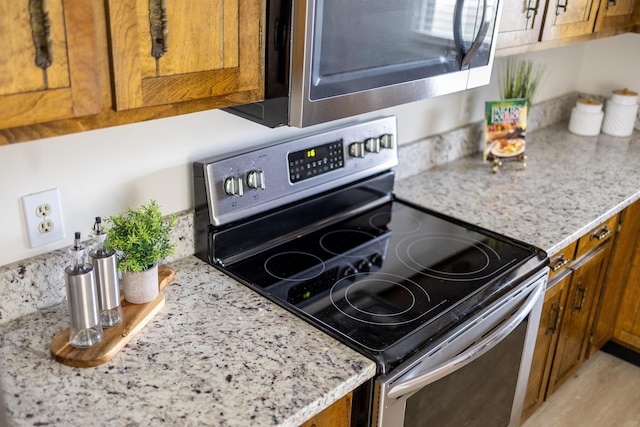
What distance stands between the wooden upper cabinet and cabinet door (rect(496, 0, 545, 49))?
833 millimetres

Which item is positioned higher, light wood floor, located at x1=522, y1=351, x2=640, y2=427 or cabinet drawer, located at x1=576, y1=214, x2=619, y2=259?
cabinet drawer, located at x1=576, y1=214, x2=619, y2=259

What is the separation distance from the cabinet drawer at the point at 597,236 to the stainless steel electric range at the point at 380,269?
1.10 feet

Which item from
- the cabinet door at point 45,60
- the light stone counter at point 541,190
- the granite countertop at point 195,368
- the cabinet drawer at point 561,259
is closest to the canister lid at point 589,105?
the light stone counter at point 541,190

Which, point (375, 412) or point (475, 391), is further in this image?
point (475, 391)

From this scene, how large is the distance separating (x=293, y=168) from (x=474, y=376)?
68 centimetres

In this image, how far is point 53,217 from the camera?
1.26 metres

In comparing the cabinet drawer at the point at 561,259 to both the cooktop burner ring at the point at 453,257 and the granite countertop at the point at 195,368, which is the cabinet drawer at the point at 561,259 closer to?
the granite countertop at the point at 195,368

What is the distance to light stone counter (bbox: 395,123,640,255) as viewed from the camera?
178cm

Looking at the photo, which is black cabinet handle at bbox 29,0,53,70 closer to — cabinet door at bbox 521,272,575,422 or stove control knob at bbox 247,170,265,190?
stove control knob at bbox 247,170,265,190

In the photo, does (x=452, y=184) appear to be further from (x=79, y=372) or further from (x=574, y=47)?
(x=79, y=372)

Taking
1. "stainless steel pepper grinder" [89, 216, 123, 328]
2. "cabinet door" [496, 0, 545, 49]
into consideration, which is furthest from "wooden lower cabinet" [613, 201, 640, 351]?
"stainless steel pepper grinder" [89, 216, 123, 328]

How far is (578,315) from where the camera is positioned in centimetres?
210

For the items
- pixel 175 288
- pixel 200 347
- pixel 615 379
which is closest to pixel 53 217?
pixel 175 288

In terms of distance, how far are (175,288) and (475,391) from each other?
30.2 inches
